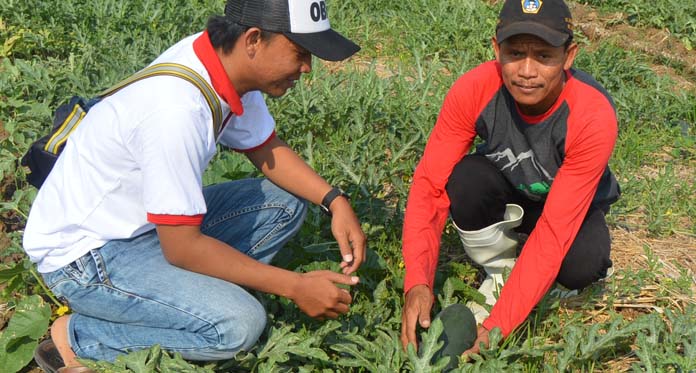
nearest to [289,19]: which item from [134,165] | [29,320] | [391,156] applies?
[134,165]

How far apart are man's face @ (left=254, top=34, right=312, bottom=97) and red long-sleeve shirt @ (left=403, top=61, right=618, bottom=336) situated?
31.0 inches

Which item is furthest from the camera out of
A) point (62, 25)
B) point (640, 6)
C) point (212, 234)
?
point (640, 6)

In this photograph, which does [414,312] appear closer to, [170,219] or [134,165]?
[170,219]

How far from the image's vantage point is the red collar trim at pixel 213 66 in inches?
105

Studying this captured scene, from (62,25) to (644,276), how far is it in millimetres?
4161

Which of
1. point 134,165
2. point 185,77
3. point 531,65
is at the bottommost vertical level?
point 134,165

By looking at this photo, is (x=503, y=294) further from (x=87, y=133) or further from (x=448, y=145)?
(x=87, y=133)

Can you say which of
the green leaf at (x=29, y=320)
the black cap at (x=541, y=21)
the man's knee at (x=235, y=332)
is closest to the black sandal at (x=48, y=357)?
the green leaf at (x=29, y=320)

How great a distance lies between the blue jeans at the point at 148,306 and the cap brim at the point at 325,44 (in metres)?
0.72

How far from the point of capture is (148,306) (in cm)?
279

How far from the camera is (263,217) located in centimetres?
325

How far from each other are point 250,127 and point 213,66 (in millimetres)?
509

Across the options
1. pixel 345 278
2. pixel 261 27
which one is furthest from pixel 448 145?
pixel 261 27

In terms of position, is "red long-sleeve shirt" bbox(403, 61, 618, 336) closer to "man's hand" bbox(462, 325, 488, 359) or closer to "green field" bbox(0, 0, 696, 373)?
"man's hand" bbox(462, 325, 488, 359)
